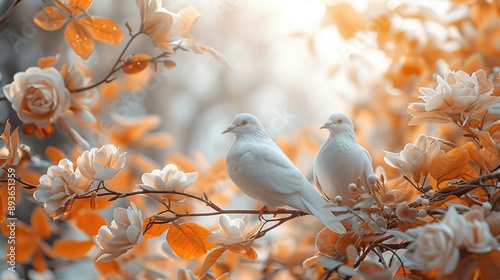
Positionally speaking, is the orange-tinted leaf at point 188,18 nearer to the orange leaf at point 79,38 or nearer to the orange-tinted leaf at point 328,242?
the orange leaf at point 79,38

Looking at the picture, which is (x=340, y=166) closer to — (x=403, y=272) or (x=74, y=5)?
(x=403, y=272)

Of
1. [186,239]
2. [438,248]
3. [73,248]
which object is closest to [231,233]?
[186,239]

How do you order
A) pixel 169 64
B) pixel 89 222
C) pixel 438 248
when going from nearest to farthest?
pixel 438 248
pixel 169 64
pixel 89 222

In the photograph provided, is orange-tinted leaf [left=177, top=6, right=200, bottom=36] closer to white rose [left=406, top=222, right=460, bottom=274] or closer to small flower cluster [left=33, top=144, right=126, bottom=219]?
small flower cluster [left=33, top=144, right=126, bottom=219]

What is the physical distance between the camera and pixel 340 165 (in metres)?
0.28

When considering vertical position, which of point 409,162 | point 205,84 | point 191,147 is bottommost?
point 191,147

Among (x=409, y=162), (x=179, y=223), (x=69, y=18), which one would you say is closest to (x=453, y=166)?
(x=409, y=162)

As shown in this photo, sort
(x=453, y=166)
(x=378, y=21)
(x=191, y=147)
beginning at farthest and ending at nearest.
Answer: (x=191, y=147) → (x=378, y=21) → (x=453, y=166)

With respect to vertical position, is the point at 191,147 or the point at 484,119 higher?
the point at 484,119

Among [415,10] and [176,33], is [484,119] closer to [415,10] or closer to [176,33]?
[176,33]

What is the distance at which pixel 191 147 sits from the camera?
964 mm

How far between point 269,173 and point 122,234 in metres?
0.09

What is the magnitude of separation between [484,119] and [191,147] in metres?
0.73

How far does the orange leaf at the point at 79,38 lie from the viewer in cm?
36
